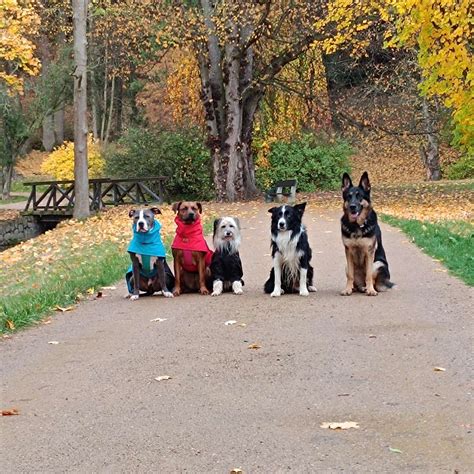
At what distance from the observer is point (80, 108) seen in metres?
26.7

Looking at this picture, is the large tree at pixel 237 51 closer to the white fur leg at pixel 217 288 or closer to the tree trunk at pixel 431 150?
the tree trunk at pixel 431 150

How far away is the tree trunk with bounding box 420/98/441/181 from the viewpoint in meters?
42.2

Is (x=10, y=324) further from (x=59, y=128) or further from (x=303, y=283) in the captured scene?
(x=59, y=128)

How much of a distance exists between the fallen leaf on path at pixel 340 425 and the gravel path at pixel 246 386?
64 millimetres

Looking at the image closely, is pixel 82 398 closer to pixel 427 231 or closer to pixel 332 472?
pixel 332 472

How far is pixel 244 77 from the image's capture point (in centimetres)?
3050

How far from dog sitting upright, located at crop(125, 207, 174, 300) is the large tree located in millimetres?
18060

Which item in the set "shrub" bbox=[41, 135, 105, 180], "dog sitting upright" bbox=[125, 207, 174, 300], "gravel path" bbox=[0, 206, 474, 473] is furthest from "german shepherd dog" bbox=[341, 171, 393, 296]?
"shrub" bbox=[41, 135, 105, 180]

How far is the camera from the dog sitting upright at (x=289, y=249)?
33.2 ft

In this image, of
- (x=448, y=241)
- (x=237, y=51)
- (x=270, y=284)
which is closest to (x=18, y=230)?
(x=237, y=51)

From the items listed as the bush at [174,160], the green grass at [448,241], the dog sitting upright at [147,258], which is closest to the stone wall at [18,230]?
the bush at [174,160]

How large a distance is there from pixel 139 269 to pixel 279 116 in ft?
81.8

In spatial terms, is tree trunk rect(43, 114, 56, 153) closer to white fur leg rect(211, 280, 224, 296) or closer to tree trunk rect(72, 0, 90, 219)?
tree trunk rect(72, 0, 90, 219)

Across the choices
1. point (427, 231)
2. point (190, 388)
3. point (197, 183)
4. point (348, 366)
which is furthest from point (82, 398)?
point (197, 183)
